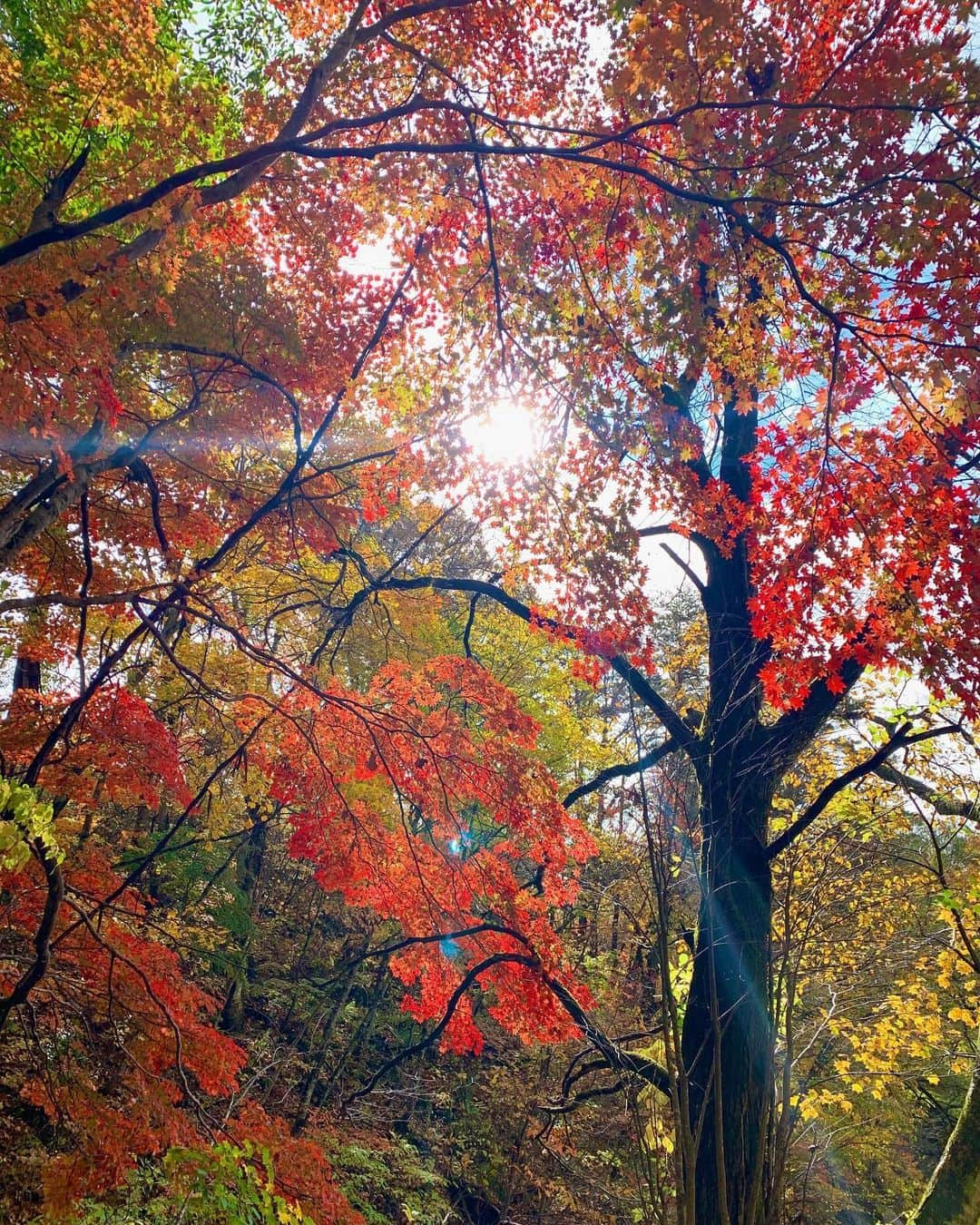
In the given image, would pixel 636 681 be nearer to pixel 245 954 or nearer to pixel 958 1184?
pixel 958 1184

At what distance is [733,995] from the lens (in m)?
4.10

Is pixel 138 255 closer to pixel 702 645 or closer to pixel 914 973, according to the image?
pixel 702 645

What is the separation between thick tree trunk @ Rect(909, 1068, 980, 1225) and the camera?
4.65 metres

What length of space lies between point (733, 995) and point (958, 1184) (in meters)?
2.65

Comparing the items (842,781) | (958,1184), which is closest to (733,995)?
(842,781)

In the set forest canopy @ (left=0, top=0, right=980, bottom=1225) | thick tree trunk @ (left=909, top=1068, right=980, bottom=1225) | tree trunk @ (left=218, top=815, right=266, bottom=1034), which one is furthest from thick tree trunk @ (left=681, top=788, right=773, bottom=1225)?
tree trunk @ (left=218, top=815, right=266, bottom=1034)

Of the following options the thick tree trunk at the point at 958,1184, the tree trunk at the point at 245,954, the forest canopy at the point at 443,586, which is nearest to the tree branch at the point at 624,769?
the forest canopy at the point at 443,586

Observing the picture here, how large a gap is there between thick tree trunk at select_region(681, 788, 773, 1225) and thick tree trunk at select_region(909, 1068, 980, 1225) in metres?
2.39

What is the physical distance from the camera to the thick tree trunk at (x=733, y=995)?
3432 mm

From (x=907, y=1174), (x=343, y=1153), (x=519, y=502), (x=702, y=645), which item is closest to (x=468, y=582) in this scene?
(x=519, y=502)

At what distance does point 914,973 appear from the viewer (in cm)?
759

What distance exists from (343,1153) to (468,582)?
6.48 metres

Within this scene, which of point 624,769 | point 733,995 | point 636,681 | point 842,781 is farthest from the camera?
point 636,681

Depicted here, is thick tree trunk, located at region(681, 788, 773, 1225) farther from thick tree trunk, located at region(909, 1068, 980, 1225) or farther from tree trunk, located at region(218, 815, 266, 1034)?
tree trunk, located at region(218, 815, 266, 1034)
